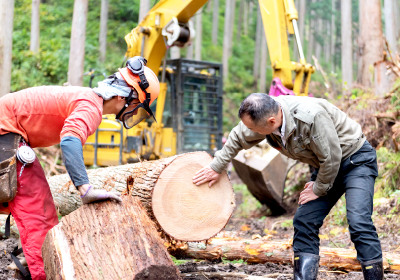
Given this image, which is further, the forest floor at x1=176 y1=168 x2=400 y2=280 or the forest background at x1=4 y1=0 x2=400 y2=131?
the forest background at x1=4 y1=0 x2=400 y2=131

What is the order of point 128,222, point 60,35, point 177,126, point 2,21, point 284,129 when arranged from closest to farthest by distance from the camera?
point 128,222
point 284,129
point 2,21
point 177,126
point 60,35

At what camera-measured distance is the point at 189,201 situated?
3387mm

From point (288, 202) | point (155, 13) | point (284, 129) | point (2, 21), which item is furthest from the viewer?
point (155, 13)

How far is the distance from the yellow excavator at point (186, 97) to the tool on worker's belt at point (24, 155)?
4060 mm

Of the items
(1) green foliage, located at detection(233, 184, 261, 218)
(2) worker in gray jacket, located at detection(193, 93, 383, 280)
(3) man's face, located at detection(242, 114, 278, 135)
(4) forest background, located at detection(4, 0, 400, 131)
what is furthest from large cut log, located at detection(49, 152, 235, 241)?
(4) forest background, located at detection(4, 0, 400, 131)

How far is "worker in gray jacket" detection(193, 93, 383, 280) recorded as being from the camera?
2926mm

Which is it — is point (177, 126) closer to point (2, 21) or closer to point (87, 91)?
point (2, 21)

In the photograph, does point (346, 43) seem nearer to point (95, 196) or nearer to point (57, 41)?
point (57, 41)

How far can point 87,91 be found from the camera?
9.54ft

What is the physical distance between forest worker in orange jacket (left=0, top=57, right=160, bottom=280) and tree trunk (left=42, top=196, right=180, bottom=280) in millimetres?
147

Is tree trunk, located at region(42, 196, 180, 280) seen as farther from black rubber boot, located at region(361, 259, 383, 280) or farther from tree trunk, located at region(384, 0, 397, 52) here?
tree trunk, located at region(384, 0, 397, 52)

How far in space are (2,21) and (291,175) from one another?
5640 mm

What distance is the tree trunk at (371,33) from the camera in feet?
31.1

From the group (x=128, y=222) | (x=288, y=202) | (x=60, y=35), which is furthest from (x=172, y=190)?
(x=60, y=35)
